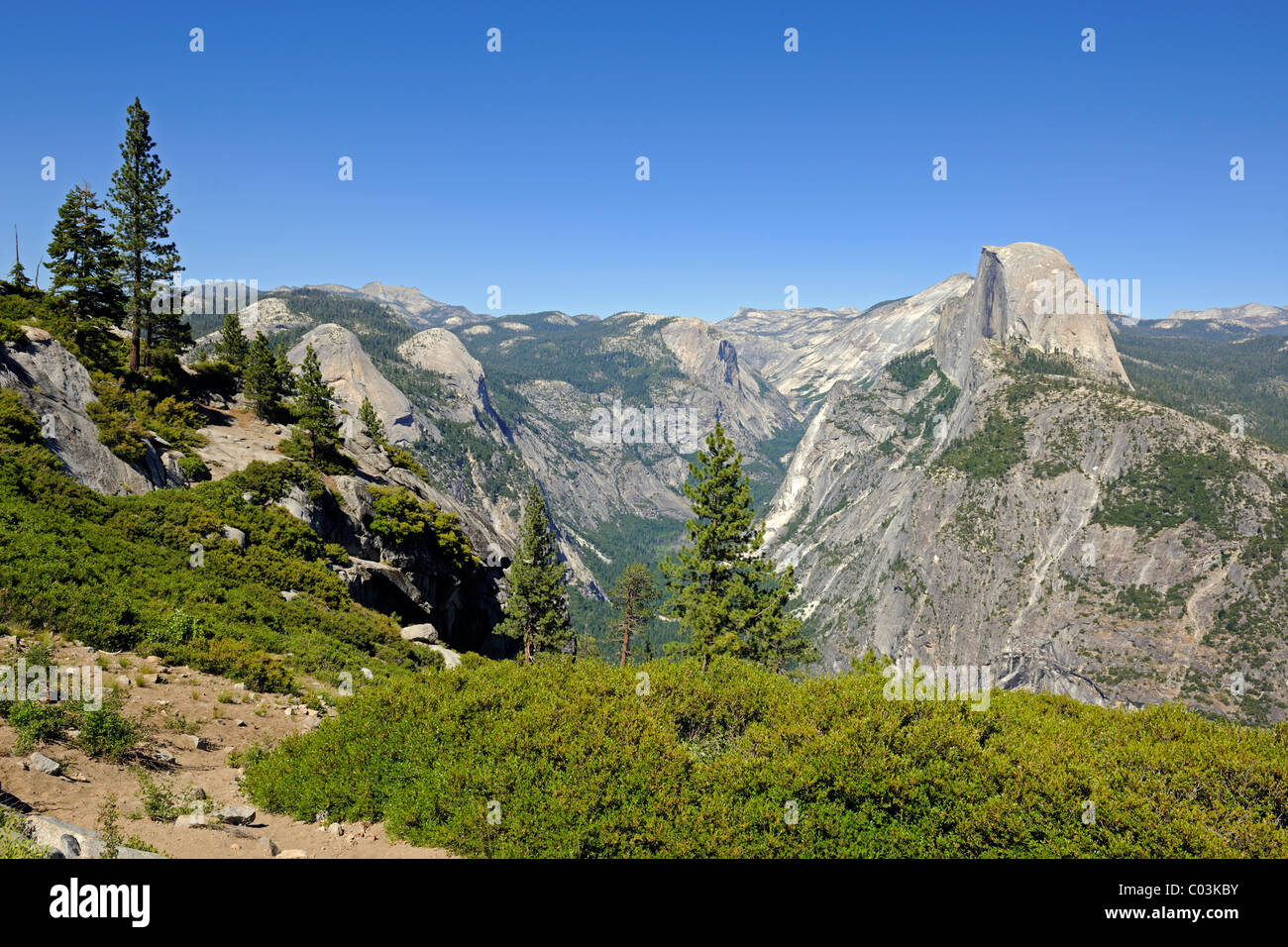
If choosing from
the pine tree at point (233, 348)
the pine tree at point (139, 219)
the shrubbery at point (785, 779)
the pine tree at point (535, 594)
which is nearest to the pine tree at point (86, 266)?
the pine tree at point (139, 219)

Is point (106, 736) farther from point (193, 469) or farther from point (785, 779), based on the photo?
point (193, 469)

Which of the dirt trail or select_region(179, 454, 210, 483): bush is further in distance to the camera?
select_region(179, 454, 210, 483): bush

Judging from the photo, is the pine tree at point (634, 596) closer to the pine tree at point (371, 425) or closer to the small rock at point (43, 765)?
the pine tree at point (371, 425)

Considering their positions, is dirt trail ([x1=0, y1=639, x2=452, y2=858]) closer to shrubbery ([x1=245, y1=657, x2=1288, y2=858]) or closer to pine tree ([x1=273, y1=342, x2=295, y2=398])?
shrubbery ([x1=245, y1=657, x2=1288, y2=858])

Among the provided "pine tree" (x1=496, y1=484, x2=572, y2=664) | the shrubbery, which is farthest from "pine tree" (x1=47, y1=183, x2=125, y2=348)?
the shrubbery

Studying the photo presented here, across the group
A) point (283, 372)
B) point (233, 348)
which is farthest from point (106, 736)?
point (233, 348)
